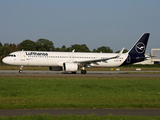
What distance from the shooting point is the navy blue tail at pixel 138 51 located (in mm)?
39625

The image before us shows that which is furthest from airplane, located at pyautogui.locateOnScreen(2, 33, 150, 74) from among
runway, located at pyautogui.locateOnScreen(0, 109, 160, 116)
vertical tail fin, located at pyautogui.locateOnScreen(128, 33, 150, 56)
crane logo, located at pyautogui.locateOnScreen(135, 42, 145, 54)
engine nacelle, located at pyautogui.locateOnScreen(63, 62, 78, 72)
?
runway, located at pyautogui.locateOnScreen(0, 109, 160, 116)

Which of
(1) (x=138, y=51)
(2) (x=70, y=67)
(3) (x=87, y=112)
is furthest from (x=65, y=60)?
(3) (x=87, y=112)

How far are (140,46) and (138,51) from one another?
99cm

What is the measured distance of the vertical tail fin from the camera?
4034cm

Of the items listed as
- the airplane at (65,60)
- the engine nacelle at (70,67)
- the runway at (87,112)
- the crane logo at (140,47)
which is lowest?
the runway at (87,112)

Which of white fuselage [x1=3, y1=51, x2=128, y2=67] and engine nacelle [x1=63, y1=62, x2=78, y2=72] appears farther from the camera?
white fuselage [x1=3, y1=51, x2=128, y2=67]

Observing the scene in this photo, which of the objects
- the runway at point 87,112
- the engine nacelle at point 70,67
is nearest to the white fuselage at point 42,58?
the engine nacelle at point 70,67

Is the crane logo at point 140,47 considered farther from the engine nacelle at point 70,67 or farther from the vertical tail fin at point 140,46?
the engine nacelle at point 70,67

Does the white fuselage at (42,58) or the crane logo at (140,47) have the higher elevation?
the crane logo at (140,47)

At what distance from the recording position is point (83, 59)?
36.7 metres

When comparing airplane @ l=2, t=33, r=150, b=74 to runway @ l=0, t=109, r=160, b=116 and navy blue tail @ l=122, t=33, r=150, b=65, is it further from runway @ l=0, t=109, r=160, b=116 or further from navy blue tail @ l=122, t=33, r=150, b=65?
runway @ l=0, t=109, r=160, b=116

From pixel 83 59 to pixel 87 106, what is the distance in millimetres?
26235

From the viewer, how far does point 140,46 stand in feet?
133

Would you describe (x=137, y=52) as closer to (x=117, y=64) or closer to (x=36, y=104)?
(x=117, y=64)
